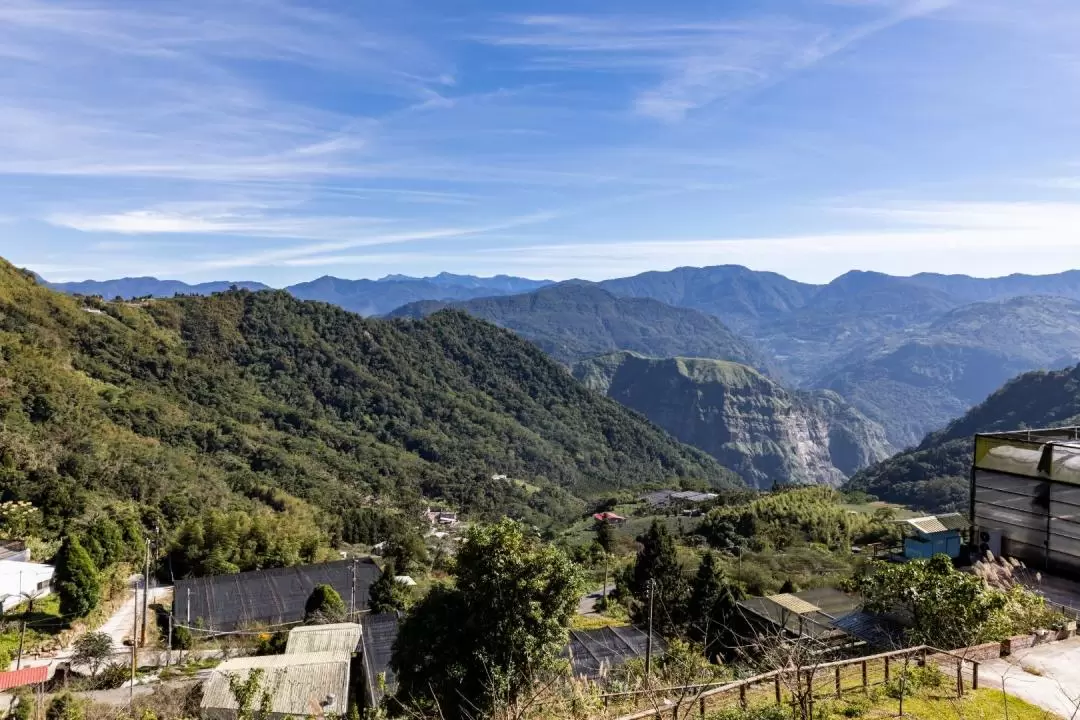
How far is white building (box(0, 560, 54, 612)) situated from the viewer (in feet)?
72.6

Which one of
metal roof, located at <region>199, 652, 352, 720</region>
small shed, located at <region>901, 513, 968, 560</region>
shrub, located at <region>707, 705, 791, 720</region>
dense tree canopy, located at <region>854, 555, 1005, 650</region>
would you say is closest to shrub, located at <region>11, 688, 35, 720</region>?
metal roof, located at <region>199, 652, 352, 720</region>

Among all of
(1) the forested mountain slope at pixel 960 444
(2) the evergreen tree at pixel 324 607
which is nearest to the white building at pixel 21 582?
(2) the evergreen tree at pixel 324 607

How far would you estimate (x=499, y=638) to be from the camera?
10.6 meters

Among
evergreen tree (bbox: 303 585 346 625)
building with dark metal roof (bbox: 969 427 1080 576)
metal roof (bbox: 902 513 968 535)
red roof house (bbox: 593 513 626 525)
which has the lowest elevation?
red roof house (bbox: 593 513 626 525)

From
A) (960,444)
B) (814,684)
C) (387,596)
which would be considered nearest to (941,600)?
(814,684)

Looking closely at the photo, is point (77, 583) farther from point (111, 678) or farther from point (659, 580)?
point (659, 580)

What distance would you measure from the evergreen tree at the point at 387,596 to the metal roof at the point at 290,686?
7.58 metres

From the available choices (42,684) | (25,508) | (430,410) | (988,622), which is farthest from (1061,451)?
(430,410)

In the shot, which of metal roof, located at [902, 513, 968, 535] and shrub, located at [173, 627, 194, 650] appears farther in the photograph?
metal roof, located at [902, 513, 968, 535]

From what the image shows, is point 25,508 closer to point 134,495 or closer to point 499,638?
point 134,495

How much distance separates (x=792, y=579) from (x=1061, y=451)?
18450 mm

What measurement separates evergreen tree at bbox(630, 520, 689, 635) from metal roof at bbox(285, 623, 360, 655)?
29.9 feet

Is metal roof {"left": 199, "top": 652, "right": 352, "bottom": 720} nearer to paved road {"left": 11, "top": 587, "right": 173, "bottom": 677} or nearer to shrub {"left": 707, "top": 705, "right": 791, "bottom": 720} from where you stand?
paved road {"left": 11, "top": 587, "right": 173, "bottom": 677}

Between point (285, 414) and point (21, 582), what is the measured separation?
59736 millimetres
